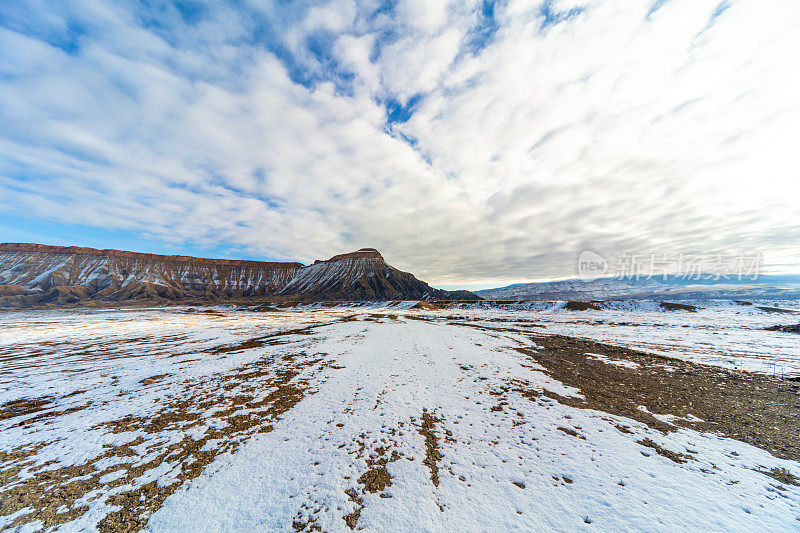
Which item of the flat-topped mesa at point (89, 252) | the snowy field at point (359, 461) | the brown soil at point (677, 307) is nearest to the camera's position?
the snowy field at point (359, 461)

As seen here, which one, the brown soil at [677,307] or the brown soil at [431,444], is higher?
the brown soil at [677,307]

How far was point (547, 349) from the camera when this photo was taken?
20078 mm

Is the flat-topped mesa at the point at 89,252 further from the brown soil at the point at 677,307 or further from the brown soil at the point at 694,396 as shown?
the brown soil at the point at 677,307

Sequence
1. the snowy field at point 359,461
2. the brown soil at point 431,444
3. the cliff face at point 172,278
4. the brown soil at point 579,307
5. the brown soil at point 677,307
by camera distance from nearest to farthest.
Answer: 1. the snowy field at point 359,461
2. the brown soil at point 431,444
3. the brown soil at point 677,307
4. the brown soil at point 579,307
5. the cliff face at point 172,278

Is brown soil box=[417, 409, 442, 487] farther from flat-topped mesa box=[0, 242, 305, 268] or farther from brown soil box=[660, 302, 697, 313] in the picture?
flat-topped mesa box=[0, 242, 305, 268]

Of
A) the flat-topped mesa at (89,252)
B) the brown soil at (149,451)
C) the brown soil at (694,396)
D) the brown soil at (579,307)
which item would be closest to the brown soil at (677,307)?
the brown soil at (579,307)

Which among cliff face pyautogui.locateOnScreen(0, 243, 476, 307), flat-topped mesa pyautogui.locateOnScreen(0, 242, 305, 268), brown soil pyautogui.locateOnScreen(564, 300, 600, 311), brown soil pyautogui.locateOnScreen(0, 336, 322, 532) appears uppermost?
flat-topped mesa pyautogui.locateOnScreen(0, 242, 305, 268)

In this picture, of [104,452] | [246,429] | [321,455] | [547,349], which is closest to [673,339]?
[547,349]

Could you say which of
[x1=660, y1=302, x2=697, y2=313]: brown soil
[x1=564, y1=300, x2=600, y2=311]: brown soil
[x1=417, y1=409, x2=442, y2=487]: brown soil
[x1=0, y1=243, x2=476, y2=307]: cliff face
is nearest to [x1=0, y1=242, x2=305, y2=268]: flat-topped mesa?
[x1=0, y1=243, x2=476, y2=307]: cliff face

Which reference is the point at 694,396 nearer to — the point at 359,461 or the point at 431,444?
the point at 431,444

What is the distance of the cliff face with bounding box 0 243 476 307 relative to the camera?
139375 millimetres

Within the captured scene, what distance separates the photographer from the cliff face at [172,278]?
457ft

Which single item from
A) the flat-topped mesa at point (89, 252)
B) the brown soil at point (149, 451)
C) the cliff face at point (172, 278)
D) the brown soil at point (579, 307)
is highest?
the flat-topped mesa at point (89, 252)

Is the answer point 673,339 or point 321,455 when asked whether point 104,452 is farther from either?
point 673,339
